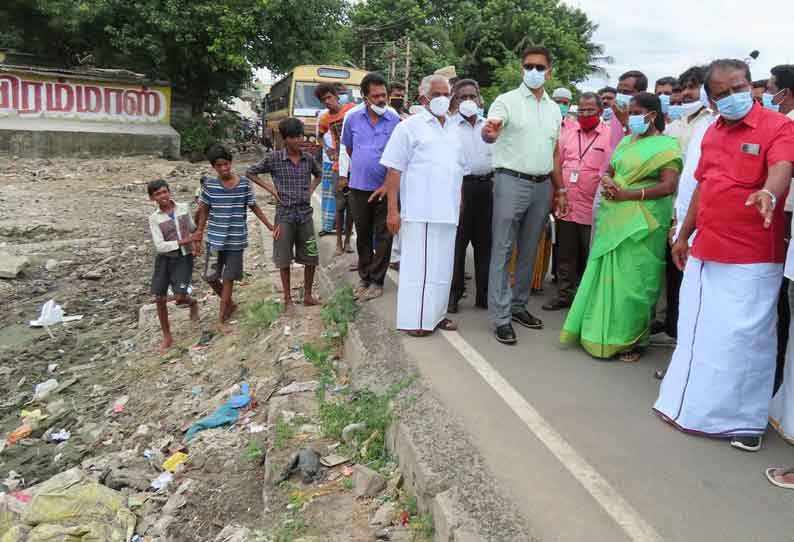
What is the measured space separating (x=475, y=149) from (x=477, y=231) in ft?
2.19

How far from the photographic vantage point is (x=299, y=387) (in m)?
4.49

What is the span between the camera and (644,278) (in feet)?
13.8

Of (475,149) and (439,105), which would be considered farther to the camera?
(475,149)

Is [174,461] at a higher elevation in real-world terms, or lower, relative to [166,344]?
lower

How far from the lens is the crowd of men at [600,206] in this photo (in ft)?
10.2

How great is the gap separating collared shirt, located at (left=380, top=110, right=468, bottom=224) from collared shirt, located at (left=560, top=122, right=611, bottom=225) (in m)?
1.25

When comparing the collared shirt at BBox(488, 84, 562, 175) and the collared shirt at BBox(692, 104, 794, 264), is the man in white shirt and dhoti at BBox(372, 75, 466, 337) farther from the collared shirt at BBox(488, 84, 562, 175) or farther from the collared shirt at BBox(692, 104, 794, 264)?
the collared shirt at BBox(692, 104, 794, 264)

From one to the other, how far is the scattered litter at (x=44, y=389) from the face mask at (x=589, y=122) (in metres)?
5.20

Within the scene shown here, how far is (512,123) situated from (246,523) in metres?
2.99

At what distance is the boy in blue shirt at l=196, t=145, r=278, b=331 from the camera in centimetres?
567

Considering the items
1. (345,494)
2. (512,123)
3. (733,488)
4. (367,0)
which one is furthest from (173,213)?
(367,0)

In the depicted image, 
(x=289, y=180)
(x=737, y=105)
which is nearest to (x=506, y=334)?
(x=737, y=105)

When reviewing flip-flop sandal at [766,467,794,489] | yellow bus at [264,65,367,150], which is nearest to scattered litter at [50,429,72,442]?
flip-flop sandal at [766,467,794,489]

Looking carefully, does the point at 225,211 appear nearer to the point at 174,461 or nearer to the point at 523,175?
the point at 174,461
